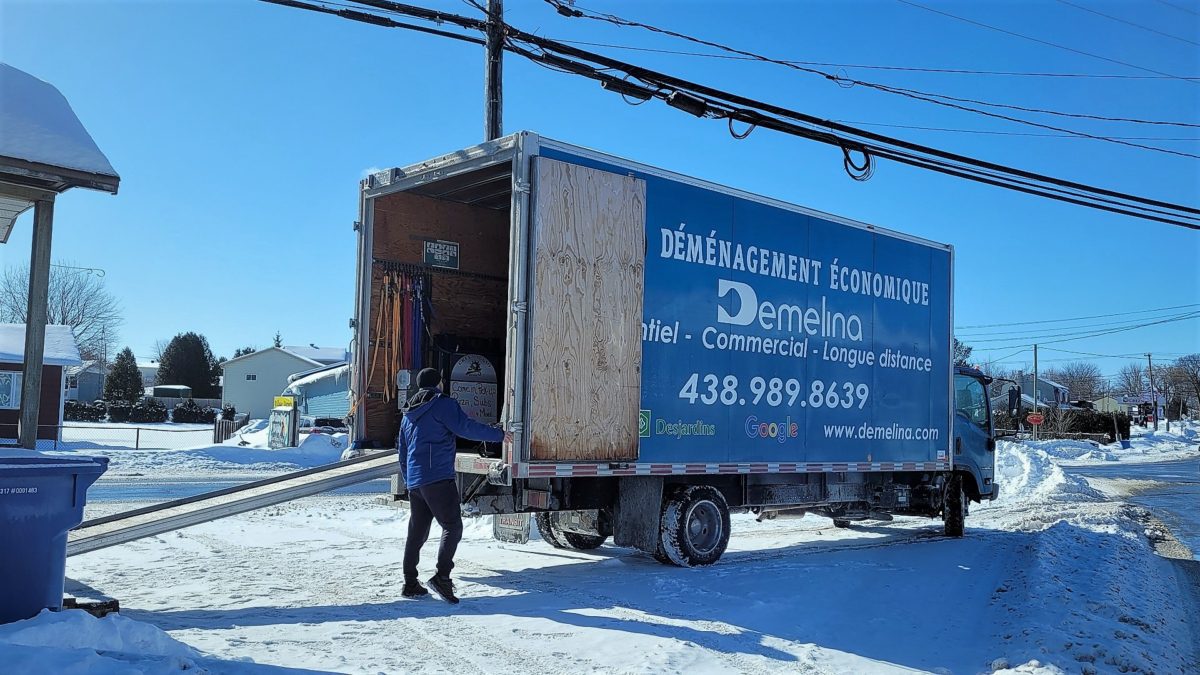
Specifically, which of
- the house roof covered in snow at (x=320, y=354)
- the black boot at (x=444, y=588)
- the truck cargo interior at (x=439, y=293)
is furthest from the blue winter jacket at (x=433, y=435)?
the house roof covered in snow at (x=320, y=354)

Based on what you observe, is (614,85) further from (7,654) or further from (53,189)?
(7,654)

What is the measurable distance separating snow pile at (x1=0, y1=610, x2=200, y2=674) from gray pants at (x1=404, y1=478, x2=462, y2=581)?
2.28 m

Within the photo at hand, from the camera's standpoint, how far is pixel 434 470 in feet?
24.2

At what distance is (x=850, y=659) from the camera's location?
6.04m

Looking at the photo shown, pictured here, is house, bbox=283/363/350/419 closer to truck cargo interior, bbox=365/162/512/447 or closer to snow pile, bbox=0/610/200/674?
truck cargo interior, bbox=365/162/512/447

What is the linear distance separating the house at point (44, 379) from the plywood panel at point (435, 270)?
22853 millimetres

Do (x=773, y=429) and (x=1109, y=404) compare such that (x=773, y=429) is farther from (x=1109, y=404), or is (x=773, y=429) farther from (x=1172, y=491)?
(x=1109, y=404)

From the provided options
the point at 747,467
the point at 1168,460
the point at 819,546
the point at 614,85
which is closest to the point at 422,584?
the point at 747,467

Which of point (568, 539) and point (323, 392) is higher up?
point (323, 392)

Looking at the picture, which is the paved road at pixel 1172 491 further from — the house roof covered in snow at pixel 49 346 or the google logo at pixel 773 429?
the house roof covered in snow at pixel 49 346

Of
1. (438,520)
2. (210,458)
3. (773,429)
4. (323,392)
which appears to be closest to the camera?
(438,520)

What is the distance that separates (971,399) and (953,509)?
5.52 feet

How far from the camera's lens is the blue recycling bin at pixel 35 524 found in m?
5.45

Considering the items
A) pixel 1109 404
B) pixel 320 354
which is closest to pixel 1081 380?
pixel 1109 404
